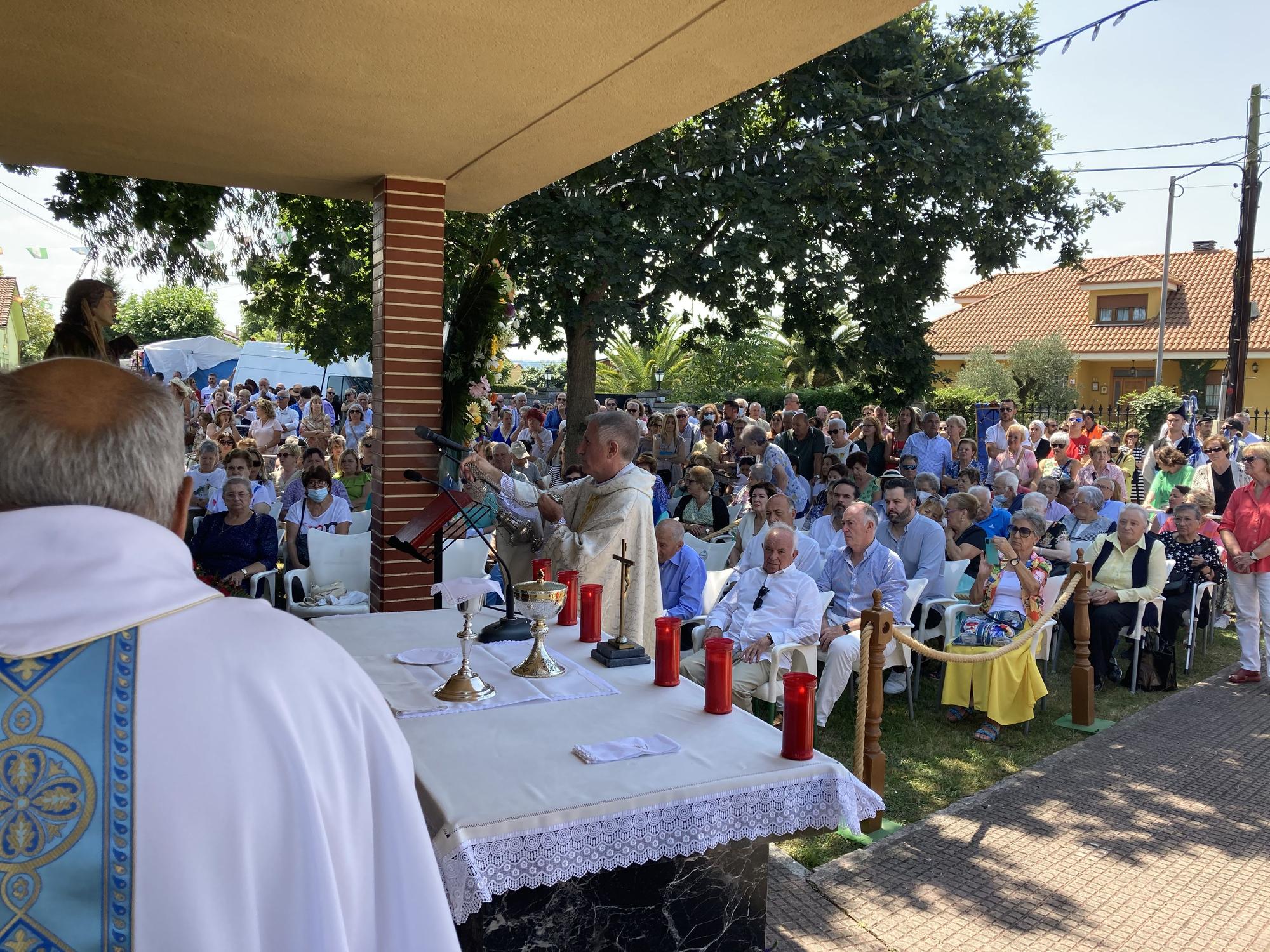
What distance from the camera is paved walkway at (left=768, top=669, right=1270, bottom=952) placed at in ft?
12.0

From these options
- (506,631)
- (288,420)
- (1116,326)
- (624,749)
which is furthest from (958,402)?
(624,749)

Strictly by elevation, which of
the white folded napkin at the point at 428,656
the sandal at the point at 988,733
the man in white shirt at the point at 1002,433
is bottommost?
the sandal at the point at 988,733

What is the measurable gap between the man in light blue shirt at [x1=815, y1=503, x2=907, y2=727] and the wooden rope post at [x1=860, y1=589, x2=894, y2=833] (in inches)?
47.1

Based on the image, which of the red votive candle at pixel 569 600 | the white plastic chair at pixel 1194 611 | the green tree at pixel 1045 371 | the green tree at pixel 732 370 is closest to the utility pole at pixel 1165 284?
the green tree at pixel 1045 371

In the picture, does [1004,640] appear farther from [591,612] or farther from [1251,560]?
[591,612]

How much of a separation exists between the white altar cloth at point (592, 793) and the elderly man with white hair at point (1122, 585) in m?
5.17

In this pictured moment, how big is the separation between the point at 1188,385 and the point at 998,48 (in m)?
19.7

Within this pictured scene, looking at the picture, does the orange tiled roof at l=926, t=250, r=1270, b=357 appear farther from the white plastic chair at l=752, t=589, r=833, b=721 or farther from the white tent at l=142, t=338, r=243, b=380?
the white plastic chair at l=752, t=589, r=833, b=721

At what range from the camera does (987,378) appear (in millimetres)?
27656

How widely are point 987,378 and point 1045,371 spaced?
1.51 m

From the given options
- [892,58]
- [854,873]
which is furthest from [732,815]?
[892,58]

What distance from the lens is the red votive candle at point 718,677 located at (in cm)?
282

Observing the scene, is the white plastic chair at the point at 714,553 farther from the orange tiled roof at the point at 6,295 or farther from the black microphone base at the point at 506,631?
the orange tiled roof at the point at 6,295

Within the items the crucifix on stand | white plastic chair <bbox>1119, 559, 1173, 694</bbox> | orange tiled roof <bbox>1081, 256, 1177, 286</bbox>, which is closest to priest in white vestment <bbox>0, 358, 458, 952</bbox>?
the crucifix on stand
